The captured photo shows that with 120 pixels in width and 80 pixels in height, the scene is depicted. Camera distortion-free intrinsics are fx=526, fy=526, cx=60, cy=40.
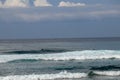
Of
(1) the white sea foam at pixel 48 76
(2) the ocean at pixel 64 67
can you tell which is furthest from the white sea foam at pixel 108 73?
(1) the white sea foam at pixel 48 76

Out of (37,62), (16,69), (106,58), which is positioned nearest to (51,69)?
(16,69)

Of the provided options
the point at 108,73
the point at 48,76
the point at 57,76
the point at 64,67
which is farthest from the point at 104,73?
the point at 64,67

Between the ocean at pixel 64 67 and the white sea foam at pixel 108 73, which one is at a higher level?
the ocean at pixel 64 67

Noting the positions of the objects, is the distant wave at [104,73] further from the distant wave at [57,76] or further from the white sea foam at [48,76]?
the white sea foam at [48,76]

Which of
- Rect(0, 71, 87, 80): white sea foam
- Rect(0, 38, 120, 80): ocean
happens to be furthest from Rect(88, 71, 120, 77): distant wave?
Rect(0, 71, 87, 80): white sea foam

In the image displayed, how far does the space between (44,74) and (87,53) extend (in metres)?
15.6

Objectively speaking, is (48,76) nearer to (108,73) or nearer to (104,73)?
(104,73)

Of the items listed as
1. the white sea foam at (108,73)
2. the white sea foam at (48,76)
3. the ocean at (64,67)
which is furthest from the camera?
the white sea foam at (108,73)

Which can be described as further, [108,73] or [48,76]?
[108,73]

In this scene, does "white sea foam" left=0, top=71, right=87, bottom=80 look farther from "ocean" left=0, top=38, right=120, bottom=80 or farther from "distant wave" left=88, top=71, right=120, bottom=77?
"distant wave" left=88, top=71, right=120, bottom=77

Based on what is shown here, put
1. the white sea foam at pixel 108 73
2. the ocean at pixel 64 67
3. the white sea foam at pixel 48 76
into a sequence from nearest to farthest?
the white sea foam at pixel 48 76, the ocean at pixel 64 67, the white sea foam at pixel 108 73

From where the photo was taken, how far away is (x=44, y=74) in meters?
35.6

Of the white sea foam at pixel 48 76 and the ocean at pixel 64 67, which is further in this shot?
the ocean at pixel 64 67

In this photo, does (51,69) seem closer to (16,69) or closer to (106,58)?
(16,69)
